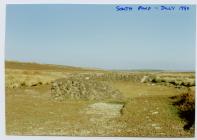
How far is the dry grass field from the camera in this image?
2.41 metres

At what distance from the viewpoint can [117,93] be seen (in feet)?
8.27

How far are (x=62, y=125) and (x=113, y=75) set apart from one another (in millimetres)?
355

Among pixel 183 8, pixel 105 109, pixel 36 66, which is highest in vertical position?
pixel 183 8

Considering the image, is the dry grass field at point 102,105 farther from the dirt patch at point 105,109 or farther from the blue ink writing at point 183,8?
the blue ink writing at point 183,8

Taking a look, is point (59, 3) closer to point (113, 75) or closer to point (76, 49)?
point (76, 49)

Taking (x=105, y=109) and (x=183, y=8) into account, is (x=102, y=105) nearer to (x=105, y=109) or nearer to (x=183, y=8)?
(x=105, y=109)

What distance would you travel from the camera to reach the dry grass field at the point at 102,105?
2.41 metres

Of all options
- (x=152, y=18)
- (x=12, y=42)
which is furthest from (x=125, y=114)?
(x=12, y=42)

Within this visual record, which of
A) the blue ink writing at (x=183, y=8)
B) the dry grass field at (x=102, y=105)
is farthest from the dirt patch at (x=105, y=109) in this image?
the blue ink writing at (x=183, y=8)

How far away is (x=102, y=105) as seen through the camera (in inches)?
99.4

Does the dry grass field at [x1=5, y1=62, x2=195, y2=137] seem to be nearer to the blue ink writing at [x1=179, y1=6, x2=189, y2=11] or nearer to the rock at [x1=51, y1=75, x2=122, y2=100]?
the rock at [x1=51, y1=75, x2=122, y2=100]

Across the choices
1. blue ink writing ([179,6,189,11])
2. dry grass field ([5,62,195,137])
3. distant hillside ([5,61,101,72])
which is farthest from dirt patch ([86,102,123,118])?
blue ink writing ([179,6,189,11])

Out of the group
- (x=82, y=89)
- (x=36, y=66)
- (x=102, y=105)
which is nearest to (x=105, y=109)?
(x=102, y=105)

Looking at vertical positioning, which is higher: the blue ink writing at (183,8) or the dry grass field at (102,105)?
the blue ink writing at (183,8)
